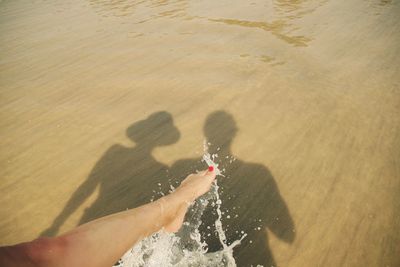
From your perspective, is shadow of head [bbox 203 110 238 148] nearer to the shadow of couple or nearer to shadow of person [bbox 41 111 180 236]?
the shadow of couple

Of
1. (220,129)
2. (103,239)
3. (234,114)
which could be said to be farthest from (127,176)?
(234,114)

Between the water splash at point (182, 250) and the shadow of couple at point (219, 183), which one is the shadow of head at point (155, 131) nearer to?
the shadow of couple at point (219, 183)

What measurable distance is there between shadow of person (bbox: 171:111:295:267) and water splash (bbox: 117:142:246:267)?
4cm

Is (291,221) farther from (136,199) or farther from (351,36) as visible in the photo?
(351,36)

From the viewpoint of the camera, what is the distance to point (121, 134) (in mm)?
3164

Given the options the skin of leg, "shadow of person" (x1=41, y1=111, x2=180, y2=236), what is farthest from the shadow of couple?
the skin of leg

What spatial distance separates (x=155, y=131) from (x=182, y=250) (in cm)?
138

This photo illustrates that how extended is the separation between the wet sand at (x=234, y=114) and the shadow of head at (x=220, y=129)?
2 centimetres

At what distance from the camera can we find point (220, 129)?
3.15 m

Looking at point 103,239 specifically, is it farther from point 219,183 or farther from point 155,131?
point 155,131

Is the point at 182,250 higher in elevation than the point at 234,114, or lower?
lower

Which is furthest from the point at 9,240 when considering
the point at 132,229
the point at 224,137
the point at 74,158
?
the point at 224,137

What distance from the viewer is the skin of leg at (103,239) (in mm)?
1198

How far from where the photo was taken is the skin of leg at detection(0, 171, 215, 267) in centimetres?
120
